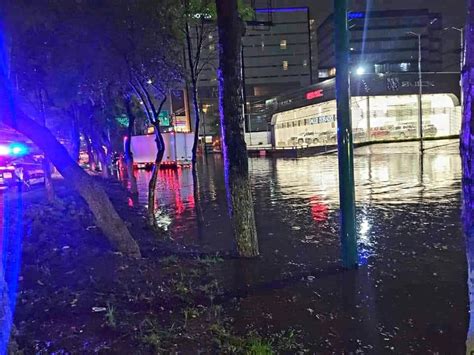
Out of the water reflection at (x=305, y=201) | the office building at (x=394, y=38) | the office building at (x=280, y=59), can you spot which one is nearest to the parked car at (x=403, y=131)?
the water reflection at (x=305, y=201)

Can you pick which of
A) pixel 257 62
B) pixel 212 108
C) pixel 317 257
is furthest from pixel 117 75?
pixel 257 62

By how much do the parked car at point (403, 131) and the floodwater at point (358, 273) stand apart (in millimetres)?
33848

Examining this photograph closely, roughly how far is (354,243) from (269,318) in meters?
2.05

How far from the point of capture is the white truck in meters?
35.5

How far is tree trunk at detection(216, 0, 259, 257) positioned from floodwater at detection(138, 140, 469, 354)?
84cm

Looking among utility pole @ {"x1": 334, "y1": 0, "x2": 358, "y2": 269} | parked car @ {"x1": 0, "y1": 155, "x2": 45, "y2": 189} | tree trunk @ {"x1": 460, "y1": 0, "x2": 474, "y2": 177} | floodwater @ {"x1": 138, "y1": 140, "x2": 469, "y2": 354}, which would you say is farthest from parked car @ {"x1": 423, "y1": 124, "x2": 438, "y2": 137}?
tree trunk @ {"x1": 460, "y1": 0, "x2": 474, "y2": 177}

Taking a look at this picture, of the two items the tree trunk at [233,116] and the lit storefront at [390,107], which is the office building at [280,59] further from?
the tree trunk at [233,116]

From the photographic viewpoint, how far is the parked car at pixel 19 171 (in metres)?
19.3

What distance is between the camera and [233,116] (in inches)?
256

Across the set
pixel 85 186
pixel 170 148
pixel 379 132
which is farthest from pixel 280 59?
pixel 85 186

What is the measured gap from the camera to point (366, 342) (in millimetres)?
4156

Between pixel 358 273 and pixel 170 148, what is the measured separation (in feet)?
101

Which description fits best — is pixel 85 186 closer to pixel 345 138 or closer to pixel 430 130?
pixel 345 138

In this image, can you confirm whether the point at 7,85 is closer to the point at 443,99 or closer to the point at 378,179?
the point at 378,179
